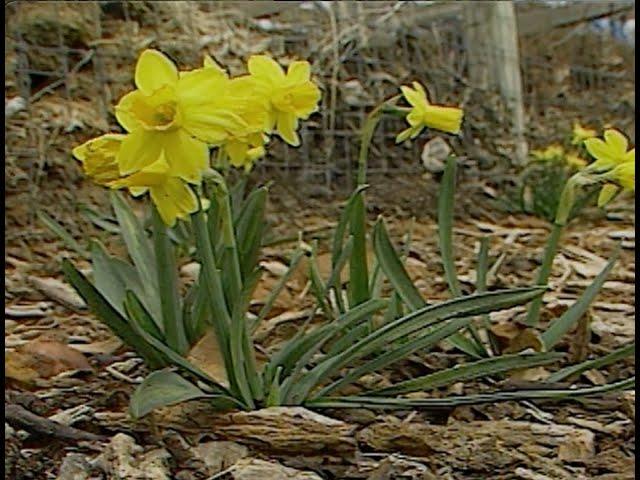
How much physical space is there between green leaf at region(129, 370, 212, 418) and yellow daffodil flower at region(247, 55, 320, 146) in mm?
284

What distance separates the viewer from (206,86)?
828 millimetres

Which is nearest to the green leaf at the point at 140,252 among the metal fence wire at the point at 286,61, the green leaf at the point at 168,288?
the green leaf at the point at 168,288

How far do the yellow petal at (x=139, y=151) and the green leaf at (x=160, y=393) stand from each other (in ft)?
0.67

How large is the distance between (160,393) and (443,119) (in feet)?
1.82

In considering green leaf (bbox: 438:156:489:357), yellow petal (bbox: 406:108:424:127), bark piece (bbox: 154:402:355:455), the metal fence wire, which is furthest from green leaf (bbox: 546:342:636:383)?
the metal fence wire

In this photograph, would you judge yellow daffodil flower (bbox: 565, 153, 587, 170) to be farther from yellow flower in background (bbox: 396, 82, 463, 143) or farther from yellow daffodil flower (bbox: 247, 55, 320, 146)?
yellow daffodil flower (bbox: 247, 55, 320, 146)

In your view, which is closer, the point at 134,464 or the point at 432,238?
the point at 134,464

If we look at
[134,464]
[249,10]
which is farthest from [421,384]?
[249,10]

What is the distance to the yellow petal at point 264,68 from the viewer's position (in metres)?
1.00

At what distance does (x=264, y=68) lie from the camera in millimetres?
1008

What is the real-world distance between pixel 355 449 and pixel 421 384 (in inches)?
5.2

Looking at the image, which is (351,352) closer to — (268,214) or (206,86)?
(206,86)

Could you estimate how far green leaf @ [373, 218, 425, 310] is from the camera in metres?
1.11

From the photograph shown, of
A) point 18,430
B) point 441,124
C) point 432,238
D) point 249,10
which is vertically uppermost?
point 249,10
